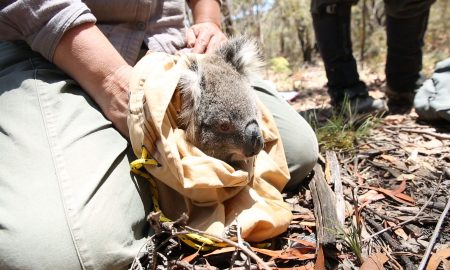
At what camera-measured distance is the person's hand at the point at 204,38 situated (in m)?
2.03

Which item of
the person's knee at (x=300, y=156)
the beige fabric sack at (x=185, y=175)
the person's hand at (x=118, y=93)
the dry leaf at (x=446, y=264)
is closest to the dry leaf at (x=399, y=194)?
the person's knee at (x=300, y=156)

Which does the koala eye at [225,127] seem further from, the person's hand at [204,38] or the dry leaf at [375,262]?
the dry leaf at [375,262]

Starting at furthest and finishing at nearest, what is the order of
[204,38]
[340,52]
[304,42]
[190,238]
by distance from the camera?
1. [304,42]
2. [340,52]
3. [204,38]
4. [190,238]

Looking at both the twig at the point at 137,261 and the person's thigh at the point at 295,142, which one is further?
the person's thigh at the point at 295,142

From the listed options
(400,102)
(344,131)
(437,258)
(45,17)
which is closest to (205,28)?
(45,17)

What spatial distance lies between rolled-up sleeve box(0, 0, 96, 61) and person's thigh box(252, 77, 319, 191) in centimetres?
89

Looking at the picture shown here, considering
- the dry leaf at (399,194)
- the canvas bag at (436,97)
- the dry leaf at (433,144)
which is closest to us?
the dry leaf at (399,194)

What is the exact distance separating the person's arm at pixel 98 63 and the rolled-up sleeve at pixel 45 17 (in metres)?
0.03

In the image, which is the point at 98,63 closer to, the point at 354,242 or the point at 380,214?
the point at 354,242

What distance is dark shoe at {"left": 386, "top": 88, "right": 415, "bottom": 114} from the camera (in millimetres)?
3197

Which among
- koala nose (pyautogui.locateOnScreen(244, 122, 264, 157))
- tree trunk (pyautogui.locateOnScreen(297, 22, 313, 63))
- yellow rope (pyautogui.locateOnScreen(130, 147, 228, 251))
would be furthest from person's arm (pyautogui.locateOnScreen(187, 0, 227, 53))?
tree trunk (pyautogui.locateOnScreen(297, 22, 313, 63))

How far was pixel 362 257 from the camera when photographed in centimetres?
150

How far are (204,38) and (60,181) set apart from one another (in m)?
1.04

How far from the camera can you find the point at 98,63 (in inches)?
63.2
